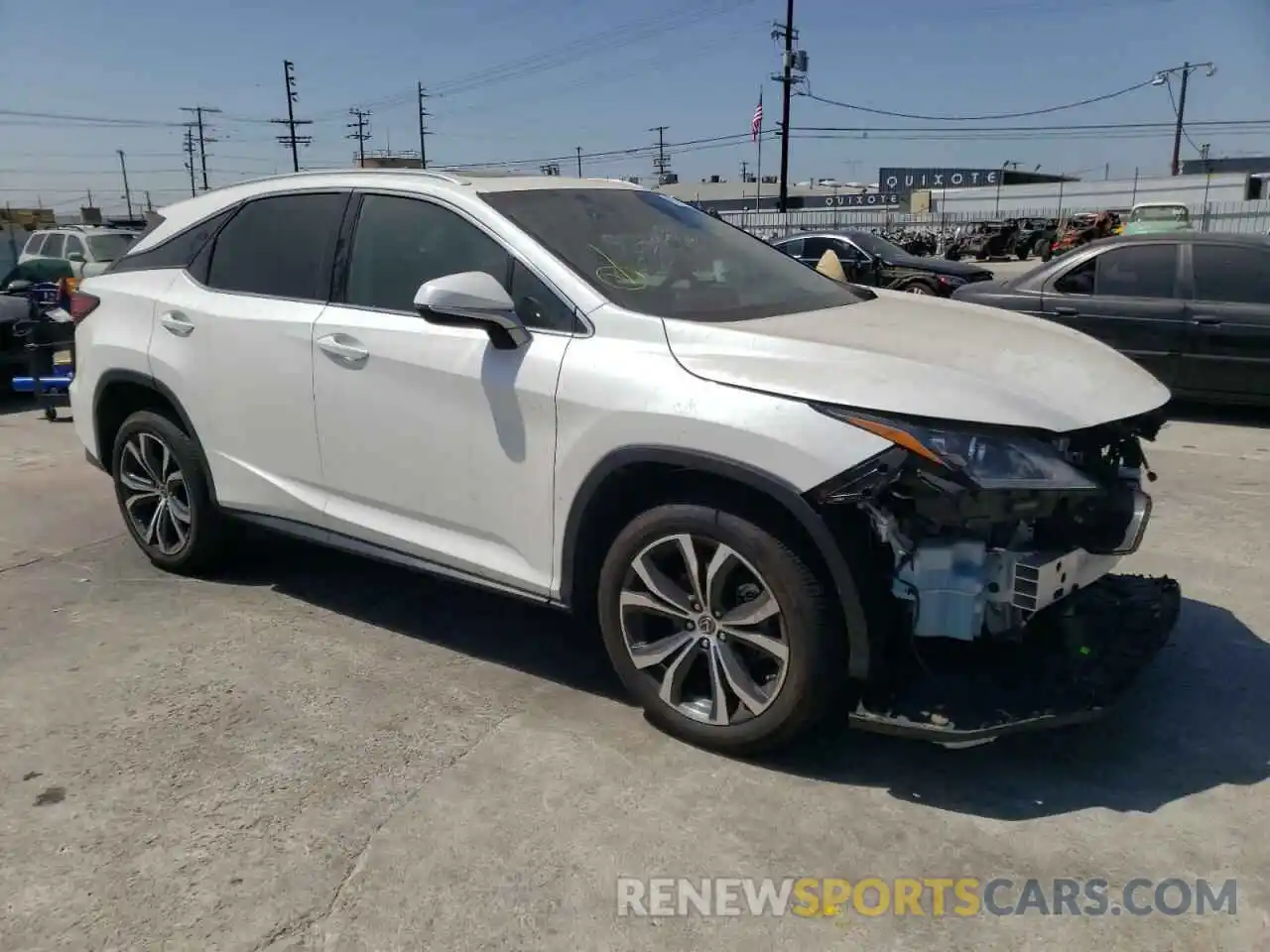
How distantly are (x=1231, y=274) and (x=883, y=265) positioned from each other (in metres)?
8.56

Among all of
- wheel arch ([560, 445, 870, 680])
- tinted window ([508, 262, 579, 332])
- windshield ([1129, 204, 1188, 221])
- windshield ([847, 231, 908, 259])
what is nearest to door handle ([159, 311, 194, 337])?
tinted window ([508, 262, 579, 332])

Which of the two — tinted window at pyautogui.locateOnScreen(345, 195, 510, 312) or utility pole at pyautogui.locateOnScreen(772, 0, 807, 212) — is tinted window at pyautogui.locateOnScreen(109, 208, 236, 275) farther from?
utility pole at pyautogui.locateOnScreen(772, 0, 807, 212)

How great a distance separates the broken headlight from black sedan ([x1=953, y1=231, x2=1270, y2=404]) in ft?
19.3

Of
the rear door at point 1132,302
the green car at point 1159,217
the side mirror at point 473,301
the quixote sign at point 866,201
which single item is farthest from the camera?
the quixote sign at point 866,201

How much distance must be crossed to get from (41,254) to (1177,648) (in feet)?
60.8

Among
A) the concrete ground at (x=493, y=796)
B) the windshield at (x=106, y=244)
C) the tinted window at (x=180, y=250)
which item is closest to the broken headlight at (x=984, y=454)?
the concrete ground at (x=493, y=796)

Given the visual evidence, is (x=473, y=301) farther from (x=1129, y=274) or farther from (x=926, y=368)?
(x=1129, y=274)

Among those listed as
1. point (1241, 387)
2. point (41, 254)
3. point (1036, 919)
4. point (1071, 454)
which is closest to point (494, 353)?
point (1071, 454)

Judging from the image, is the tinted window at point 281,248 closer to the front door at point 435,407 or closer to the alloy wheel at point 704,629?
the front door at point 435,407

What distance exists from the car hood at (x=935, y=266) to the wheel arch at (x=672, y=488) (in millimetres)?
13238

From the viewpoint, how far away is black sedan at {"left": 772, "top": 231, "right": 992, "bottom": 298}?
15.3m

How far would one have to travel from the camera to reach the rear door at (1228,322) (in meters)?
7.57

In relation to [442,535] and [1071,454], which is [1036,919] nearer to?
[1071,454]

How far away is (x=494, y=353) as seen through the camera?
3463mm
